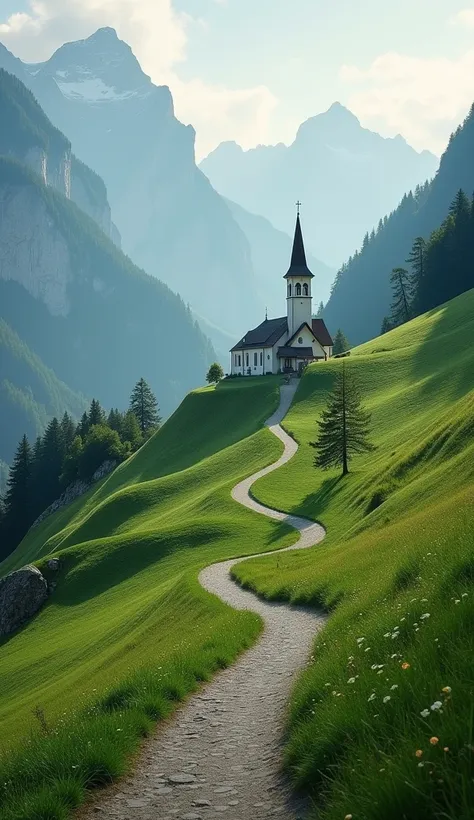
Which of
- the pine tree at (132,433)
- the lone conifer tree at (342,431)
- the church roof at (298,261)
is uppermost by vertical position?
the church roof at (298,261)

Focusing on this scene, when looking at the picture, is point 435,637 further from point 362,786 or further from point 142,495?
point 142,495

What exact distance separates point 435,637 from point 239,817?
2.86 metres

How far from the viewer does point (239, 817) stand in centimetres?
858

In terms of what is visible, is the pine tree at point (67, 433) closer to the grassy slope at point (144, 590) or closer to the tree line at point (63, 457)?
the tree line at point (63, 457)

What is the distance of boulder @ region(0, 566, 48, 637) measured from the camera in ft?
173

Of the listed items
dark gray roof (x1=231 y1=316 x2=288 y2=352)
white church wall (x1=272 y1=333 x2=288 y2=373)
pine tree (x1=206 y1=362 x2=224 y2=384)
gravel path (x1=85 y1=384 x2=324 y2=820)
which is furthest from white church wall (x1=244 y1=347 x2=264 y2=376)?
gravel path (x1=85 y1=384 x2=324 y2=820)

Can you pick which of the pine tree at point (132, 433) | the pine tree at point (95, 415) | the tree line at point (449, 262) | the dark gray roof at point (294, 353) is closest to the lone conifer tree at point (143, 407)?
the pine tree at point (95, 415)

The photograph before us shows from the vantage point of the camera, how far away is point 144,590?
43406mm

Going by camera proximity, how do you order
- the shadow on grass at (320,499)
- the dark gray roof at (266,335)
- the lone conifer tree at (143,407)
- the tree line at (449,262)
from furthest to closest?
the lone conifer tree at (143,407) < the tree line at (449,262) < the dark gray roof at (266,335) < the shadow on grass at (320,499)

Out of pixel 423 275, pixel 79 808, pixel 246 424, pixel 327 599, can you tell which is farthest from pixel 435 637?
pixel 423 275

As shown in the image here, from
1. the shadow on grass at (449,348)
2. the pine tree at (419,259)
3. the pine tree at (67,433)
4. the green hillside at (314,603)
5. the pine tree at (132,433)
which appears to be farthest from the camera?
the pine tree at (67,433)

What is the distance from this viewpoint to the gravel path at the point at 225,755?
8977 mm

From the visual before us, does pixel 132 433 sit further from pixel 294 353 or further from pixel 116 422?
pixel 294 353

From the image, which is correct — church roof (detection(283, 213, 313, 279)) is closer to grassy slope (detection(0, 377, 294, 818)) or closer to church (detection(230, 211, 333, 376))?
church (detection(230, 211, 333, 376))
